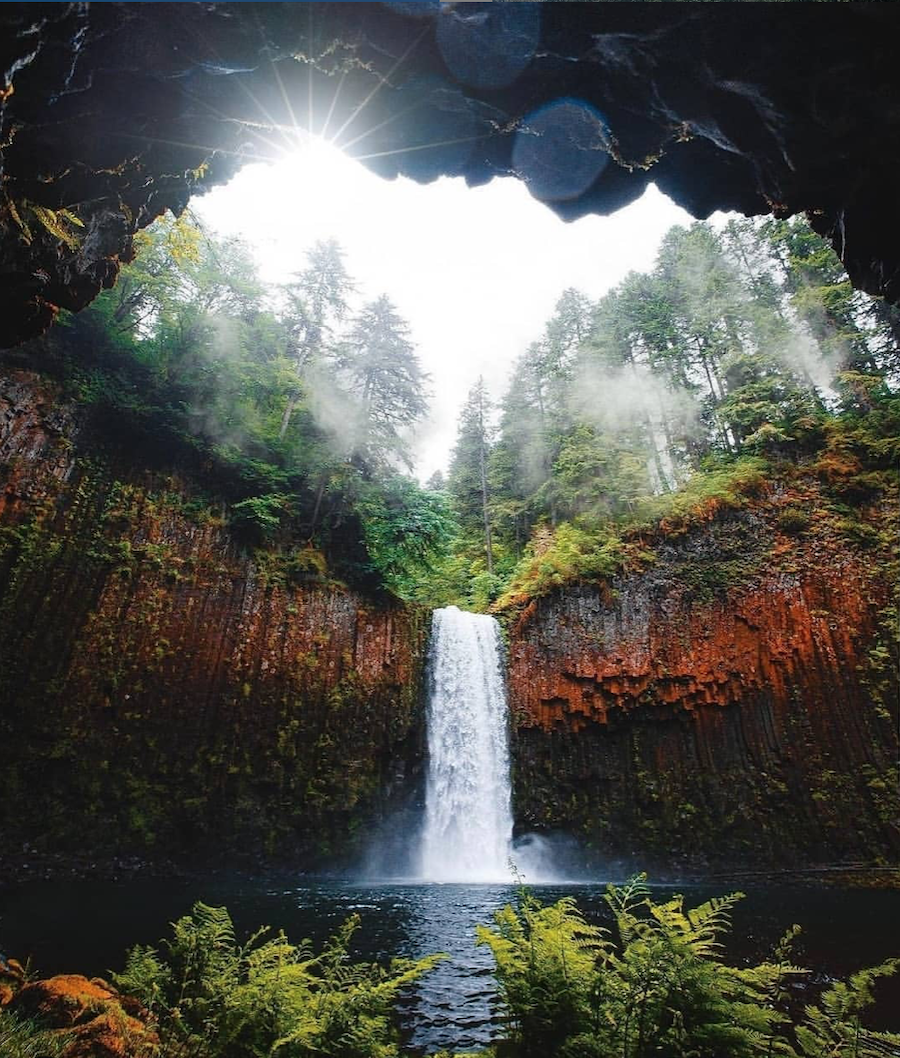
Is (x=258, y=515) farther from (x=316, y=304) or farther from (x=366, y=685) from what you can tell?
(x=316, y=304)

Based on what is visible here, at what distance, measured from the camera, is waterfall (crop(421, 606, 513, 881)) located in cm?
1742

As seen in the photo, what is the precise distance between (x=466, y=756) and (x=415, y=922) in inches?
347

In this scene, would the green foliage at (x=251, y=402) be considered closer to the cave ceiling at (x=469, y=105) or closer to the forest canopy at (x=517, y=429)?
the forest canopy at (x=517, y=429)

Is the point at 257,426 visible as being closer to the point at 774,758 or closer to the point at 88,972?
the point at 88,972

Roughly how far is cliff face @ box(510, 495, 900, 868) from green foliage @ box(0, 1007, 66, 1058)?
652 inches

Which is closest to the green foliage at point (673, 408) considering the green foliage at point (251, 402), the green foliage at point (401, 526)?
the green foliage at point (401, 526)

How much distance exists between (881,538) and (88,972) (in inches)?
817

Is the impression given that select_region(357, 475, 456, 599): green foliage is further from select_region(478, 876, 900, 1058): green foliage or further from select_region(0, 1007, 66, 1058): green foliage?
select_region(478, 876, 900, 1058): green foliage

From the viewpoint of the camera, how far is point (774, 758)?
16.2 m

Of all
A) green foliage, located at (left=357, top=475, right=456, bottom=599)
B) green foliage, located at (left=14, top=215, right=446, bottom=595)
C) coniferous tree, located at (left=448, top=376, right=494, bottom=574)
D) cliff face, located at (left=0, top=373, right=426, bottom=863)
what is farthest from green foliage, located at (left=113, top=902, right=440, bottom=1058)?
coniferous tree, located at (left=448, top=376, right=494, bottom=574)

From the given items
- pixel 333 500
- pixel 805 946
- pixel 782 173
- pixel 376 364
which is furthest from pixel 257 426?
pixel 805 946

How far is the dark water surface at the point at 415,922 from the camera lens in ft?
21.3

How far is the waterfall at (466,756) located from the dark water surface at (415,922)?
2787 millimetres

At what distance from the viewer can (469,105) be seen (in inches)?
219
